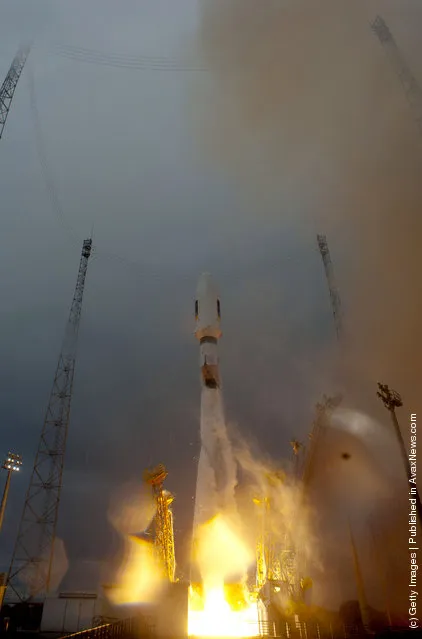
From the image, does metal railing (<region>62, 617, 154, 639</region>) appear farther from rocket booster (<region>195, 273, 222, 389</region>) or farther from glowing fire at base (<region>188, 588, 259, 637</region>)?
rocket booster (<region>195, 273, 222, 389</region>)

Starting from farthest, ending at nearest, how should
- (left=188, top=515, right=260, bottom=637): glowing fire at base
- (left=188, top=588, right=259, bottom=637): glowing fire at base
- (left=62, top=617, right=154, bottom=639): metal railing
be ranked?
(left=188, top=515, right=260, bottom=637): glowing fire at base < (left=188, top=588, right=259, bottom=637): glowing fire at base < (left=62, top=617, right=154, bottom=639): metal railing

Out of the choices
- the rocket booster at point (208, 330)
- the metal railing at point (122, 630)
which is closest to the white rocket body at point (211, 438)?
the rocket booster at point (208, 330)

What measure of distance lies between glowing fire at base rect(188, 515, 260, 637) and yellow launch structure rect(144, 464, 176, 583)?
12804mm

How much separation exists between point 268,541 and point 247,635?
14.7 metres

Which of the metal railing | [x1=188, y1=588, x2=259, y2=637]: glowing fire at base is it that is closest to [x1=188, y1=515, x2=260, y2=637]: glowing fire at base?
[x1=188, y1=588, x2=259, y2=637]: glowing fire at base

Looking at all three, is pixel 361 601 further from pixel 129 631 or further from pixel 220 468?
pixel 129 631

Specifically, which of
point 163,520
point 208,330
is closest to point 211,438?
point 208,330

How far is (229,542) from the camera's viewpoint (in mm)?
36156

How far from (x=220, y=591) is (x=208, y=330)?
838 inches

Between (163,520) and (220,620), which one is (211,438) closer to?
(220,620)

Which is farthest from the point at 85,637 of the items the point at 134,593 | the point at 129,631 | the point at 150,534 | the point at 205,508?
the point at 150,534

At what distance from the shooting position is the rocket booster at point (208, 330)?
37188mm

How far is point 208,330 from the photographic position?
124 ft

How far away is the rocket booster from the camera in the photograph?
3719 cm
